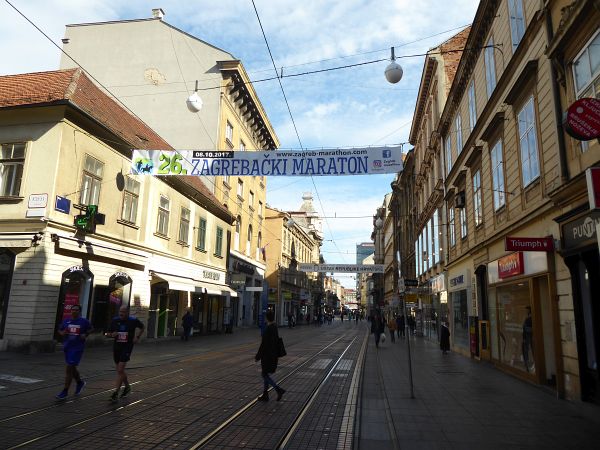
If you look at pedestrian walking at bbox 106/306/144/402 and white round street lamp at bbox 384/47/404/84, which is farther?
white round street lamp at bbox 384/47/404/84

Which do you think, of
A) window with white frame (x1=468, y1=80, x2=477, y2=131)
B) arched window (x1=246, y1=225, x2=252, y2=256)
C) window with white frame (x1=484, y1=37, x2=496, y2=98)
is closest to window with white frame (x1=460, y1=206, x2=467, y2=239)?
window with white frame (x1=468, y1=80, x2=477, y2=131)

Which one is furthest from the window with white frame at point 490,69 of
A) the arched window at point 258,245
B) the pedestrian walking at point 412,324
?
the arched window at point 258,245

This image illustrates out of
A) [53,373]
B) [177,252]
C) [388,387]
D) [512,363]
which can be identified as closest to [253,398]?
[388,387]

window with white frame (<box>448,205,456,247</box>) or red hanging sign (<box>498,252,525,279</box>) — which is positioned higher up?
window with white frame (<box>448,205,456,247</box>)

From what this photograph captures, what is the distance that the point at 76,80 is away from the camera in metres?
17.9

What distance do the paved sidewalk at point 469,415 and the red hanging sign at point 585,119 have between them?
14.1 feet

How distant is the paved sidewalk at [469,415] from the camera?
636 cm

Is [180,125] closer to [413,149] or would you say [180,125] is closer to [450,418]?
[413,149]

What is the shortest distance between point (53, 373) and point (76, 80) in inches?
467

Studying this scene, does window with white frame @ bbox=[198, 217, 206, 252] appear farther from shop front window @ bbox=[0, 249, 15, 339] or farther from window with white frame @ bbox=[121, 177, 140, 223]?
shop front window @ bbox=[0, 249, 15, 339]

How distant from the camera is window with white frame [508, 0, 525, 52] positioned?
41.0 feet

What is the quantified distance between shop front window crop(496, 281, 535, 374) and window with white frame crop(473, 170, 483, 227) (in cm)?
364

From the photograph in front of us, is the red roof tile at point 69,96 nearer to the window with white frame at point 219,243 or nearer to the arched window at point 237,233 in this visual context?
the window with white frame at point 219,243

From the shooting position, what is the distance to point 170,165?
14.3 metres
